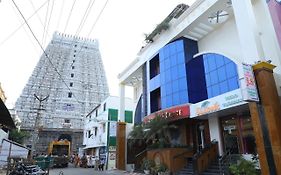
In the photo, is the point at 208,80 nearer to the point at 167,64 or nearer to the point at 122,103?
the point at 167,64

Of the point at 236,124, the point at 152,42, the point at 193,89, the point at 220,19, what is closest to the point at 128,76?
the point at 152,42

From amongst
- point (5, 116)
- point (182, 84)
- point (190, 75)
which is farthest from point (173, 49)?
point (5, 116)

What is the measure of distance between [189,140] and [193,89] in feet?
12.5

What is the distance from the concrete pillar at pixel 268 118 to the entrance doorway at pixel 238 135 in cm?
372

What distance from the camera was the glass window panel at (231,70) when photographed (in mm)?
12117

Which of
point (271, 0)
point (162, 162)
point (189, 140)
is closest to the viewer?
point (271, 0)

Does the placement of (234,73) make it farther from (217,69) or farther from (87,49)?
(87,49)

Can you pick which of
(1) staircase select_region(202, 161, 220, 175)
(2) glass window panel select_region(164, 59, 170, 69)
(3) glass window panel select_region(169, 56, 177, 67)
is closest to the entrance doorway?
(1) staircase select_region(202, 161, 220, 175)

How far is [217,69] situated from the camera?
43.3 feet

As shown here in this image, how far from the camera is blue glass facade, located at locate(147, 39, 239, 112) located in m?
12.7

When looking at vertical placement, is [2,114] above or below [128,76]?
below

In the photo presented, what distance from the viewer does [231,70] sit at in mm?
12281

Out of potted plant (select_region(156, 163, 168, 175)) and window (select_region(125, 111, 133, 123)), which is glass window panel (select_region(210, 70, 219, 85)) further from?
window (select_region(125, 111, 133, 123))

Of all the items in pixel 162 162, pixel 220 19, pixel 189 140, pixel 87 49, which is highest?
pixel 87 49
